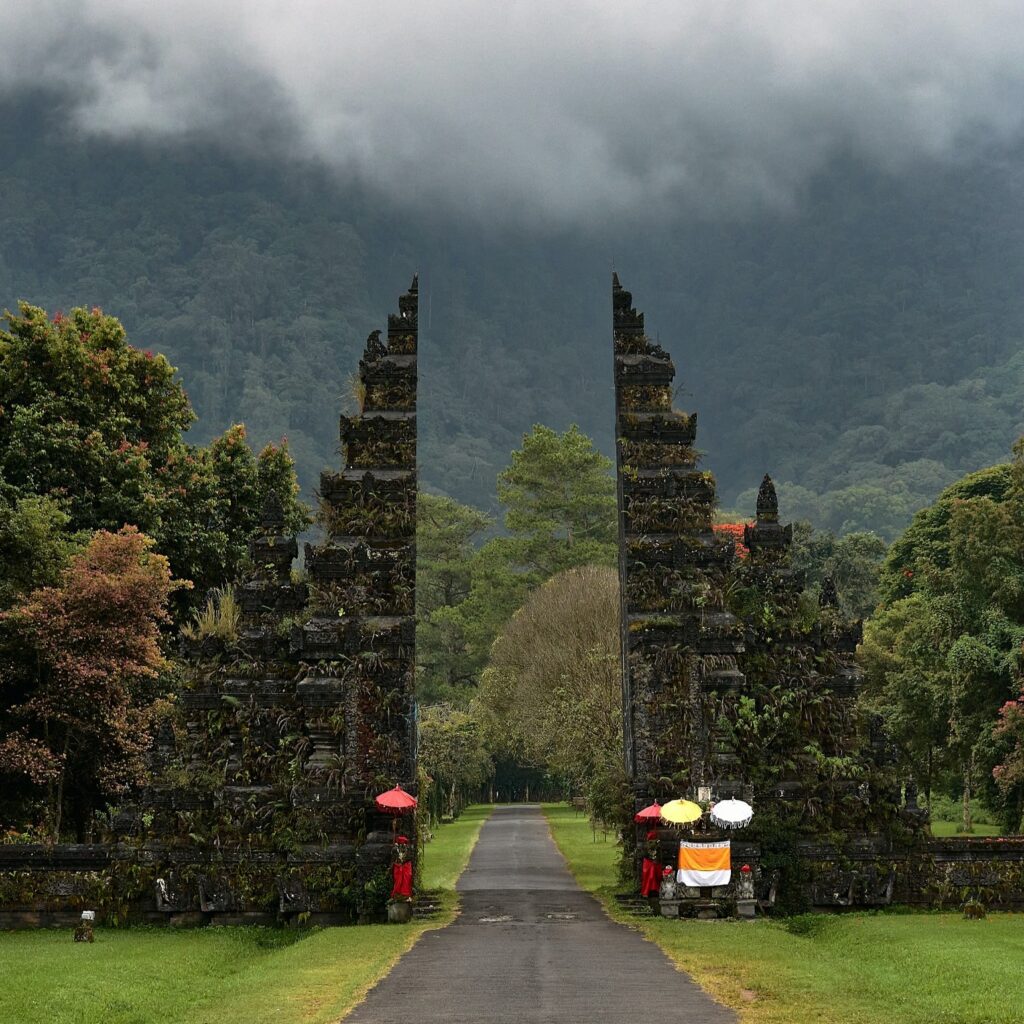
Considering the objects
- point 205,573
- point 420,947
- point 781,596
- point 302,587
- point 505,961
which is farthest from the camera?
point 205,573

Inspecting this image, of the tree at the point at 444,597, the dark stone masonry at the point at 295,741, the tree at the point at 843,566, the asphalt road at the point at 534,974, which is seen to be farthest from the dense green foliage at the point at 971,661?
the tree at the point at 444,597

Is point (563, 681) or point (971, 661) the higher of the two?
point (563, 681)

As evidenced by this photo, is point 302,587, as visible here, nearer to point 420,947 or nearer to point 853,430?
point 420,947

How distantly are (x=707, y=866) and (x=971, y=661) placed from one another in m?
17.9

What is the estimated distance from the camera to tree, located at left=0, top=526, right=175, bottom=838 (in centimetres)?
2706

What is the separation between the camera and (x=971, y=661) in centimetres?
3894

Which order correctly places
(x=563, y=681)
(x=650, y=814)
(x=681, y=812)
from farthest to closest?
1. (x=563, y=681)
2. (x=650, y=814)
3. (x=681, y=812)

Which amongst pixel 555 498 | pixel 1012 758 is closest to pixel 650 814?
pixel 1012 758

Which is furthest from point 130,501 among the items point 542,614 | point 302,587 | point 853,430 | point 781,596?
point 853,430

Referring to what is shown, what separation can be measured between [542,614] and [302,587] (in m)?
32.7

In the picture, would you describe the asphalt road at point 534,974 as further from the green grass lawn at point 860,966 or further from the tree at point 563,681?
the tree at point 563,681

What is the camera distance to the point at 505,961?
18.5m

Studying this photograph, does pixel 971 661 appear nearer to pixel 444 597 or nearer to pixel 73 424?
pixel 73 424

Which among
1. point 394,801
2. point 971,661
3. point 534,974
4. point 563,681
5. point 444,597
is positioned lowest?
point 534,974
